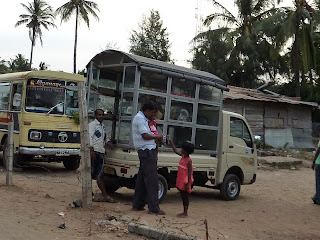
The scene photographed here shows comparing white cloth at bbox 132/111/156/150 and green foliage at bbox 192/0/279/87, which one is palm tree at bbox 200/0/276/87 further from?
white cloth at bbox 132/111/156/150

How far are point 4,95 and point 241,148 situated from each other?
690cm

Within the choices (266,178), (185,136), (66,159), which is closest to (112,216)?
(185,136)

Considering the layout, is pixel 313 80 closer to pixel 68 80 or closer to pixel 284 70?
pixel 284 70

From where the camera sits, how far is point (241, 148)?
875cm

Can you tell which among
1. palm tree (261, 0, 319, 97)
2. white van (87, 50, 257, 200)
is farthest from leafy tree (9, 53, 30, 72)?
white van (87, 50, 257, 200)

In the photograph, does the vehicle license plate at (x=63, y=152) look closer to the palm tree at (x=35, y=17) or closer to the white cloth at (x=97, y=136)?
the white cloth at (x=97, y=136)

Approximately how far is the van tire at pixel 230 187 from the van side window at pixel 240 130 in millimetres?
857

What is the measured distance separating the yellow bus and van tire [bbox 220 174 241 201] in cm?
443

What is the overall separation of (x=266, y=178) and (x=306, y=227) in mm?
6802

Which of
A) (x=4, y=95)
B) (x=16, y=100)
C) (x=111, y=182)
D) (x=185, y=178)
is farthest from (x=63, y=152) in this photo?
(x=185, y=178)

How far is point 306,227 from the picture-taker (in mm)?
6359

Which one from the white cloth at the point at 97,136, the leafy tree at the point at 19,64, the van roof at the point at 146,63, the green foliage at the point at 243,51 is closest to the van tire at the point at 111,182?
the white cloth at the point at 97,136

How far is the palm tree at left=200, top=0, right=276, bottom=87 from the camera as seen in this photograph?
104 ft

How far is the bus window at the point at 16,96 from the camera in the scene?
1015 centimetres
